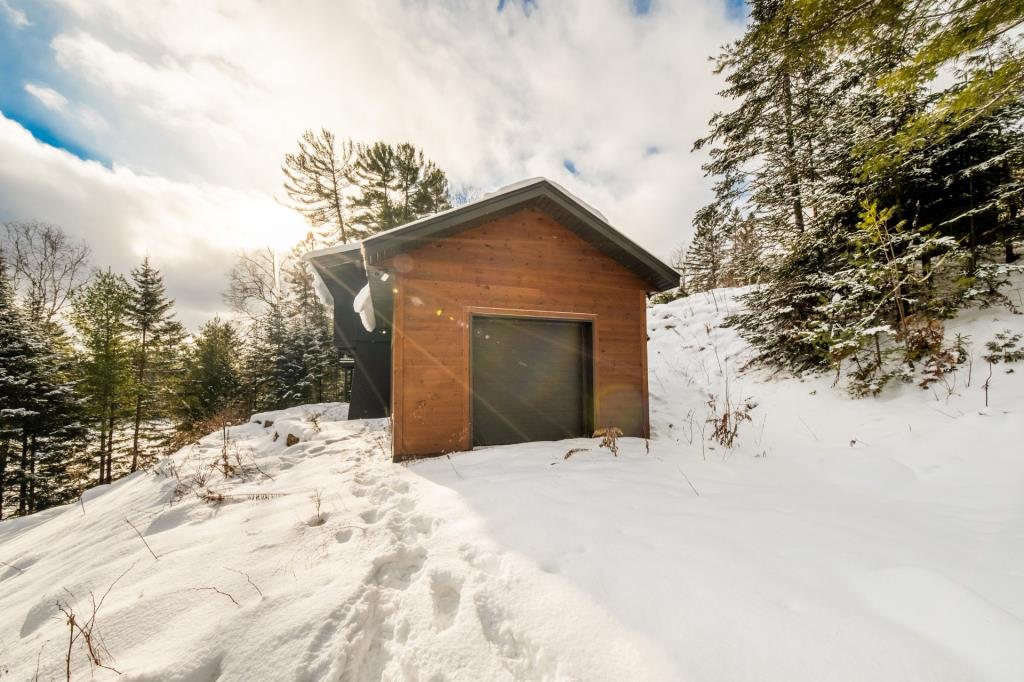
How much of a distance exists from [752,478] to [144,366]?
2208 centimetres

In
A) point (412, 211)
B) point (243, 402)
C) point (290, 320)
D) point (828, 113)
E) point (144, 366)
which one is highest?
point (412, 211)

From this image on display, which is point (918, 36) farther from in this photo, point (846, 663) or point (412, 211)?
point (412, 211)

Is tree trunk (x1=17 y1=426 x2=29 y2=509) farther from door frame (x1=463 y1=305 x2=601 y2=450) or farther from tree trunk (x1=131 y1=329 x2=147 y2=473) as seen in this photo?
door frame (x1=463 y1=305 x2=601 y2=450)

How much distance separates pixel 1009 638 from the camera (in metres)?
1.32

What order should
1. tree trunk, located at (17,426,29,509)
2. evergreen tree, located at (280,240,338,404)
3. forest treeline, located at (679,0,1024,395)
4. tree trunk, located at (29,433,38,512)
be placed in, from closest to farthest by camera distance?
forest treeline, located at (679,0,1024,395)
tree trunk, located at (17,426,29,509)
tree trunk, located at (29,433,38,512)
evergreen tree, located at (280,240,338,404)

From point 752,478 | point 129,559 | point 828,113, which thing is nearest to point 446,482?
point 129,559

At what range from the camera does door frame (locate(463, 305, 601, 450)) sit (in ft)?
17.5

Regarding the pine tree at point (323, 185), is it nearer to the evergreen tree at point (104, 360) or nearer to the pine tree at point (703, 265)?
the evergreen tree at point (104, 360)

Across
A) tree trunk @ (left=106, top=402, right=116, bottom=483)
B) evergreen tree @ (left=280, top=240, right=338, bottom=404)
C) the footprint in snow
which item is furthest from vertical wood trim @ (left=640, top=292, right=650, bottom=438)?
tree trunk @ (left=106, top=402, right=116, bottom=483)

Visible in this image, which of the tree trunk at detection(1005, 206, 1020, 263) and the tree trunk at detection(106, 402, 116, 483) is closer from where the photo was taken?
the tree trunk at detection(1005, 206, 1020, 263)

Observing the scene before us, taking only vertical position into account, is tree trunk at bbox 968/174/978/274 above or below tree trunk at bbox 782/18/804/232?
below

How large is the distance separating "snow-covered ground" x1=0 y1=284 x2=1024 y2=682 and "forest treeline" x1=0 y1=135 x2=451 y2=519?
7854 millimetres

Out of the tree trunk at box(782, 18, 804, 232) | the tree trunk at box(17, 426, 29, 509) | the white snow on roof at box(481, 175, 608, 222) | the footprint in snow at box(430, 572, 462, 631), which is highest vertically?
the tree trunk at box(782, 18, 804, 232)

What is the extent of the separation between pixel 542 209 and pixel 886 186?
6022 millimetres
